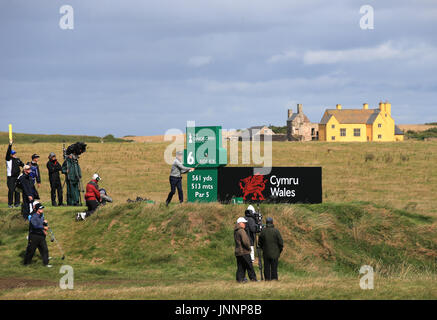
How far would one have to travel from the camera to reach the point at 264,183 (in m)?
28.9

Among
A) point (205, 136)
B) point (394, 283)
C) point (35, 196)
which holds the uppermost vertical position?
point (205, 136)

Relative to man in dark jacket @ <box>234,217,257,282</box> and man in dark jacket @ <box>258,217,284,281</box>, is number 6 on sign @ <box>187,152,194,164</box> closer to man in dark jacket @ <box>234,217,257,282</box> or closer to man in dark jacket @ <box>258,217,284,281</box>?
man in dark jacket @ <box>258,217,284,281</box>

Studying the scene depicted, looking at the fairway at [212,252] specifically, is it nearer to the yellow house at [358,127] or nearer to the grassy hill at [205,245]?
the grassy hill at [205,245]

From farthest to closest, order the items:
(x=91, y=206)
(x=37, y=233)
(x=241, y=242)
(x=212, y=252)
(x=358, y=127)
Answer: (x=358, y=127) → (x=91, y=206) → (x=212, y=252) → (x=37, y=233) → (x=241, y=242)

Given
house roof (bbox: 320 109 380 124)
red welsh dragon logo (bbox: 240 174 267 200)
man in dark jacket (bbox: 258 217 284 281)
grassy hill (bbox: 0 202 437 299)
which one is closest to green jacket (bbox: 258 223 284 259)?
man in dark jacket (bbox: 258 217 284 281)

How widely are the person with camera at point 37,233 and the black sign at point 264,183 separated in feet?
30.4

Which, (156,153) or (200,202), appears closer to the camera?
(200,202)

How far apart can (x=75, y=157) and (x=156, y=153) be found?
1539 inches

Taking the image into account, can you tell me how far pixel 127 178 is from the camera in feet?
172

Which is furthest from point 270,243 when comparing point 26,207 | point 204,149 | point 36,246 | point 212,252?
point 26,207

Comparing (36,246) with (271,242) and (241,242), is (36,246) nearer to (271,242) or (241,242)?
(241,242)

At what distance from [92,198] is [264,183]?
25.8ft
